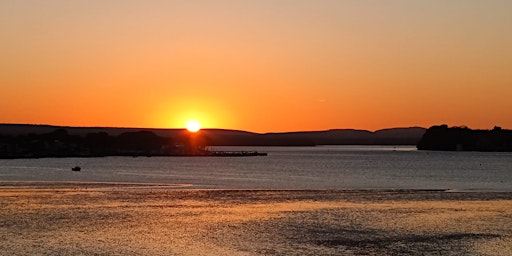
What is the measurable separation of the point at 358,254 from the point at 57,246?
15.0 m

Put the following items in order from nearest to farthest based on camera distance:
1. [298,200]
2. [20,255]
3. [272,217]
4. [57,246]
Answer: [20,255] → [57,246] → [272,217] → [298,200]

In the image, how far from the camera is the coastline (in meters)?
36.4

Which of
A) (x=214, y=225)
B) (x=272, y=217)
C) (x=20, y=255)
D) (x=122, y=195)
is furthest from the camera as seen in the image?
(x=122, y=195)

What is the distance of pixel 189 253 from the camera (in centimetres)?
3522

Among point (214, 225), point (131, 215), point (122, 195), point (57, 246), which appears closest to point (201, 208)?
point (131, 215)

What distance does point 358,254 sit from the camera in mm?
34219

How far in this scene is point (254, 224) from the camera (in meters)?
46.1

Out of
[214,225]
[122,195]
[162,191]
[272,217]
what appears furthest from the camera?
[162,191]

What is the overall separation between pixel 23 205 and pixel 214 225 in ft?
64.5

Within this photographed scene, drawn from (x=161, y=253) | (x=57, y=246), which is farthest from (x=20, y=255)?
(x=161, y=253)

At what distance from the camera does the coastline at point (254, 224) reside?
119 feet

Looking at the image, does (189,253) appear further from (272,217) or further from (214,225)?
(272,217)

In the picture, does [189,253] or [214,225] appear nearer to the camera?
[189,253]

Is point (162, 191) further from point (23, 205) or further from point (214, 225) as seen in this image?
point (214, 225)
